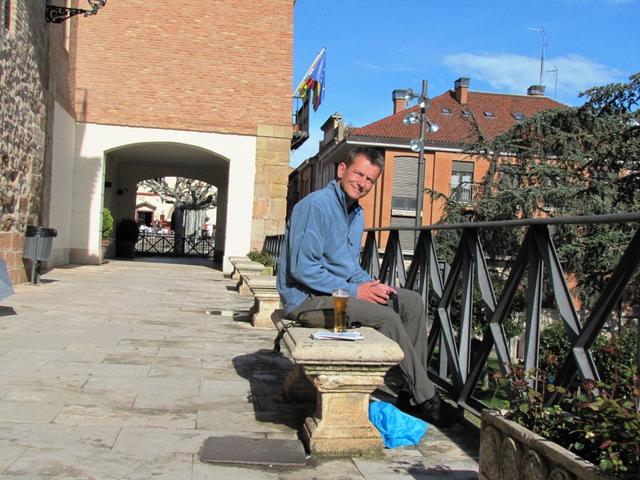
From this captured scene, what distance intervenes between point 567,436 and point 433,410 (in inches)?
63.8

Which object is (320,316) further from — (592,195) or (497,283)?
(592,195)

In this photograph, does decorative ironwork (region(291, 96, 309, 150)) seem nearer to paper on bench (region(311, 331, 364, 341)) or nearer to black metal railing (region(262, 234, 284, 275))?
black metal railing (region(262, 234, 284, 275))

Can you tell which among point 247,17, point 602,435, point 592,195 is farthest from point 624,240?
point 602,435

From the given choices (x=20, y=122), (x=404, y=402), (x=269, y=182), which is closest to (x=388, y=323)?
(x=404, y=402)

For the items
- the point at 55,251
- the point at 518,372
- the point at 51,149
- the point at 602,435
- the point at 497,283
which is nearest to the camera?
the point at 602,435

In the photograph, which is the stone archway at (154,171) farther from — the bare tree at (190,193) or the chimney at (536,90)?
the chimney at (536,90)

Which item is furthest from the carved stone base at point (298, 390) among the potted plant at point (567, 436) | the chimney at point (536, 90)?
the chimney at point (536, 90)

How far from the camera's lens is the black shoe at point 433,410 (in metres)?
3.85

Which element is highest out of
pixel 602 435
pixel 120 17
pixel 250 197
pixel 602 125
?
pixel 120 17

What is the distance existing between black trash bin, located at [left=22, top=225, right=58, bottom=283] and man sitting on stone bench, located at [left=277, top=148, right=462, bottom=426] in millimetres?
8265

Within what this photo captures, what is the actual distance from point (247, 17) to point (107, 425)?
→ 14633 millimetres

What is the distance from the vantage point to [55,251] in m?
15.0

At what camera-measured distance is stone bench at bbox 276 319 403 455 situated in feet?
10.9

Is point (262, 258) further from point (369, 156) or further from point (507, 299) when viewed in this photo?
point (507, 299)
